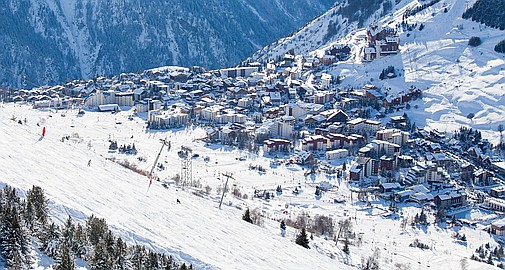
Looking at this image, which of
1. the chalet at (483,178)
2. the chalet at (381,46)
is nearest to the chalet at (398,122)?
the chalet at (483,178)

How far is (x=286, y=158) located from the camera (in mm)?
42625

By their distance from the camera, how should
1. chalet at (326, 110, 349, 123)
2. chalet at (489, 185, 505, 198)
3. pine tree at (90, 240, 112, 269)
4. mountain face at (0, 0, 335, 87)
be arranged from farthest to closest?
mountain face at (0, 0, 335, 87) < chalet at (326, 110, 349, 123) < chalet at (489, 185, 505, 198) < pine tree at (90, 240, 112, 269)

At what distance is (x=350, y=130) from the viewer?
48062mm

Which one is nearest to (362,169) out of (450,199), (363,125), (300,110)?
(450,199)

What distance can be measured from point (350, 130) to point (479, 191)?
41.5ft

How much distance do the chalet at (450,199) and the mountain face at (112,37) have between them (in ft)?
242

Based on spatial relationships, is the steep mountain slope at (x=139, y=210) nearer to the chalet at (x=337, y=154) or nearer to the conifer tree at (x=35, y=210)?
the conifer tree at (x=35, y=210)

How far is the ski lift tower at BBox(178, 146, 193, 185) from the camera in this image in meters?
34.9

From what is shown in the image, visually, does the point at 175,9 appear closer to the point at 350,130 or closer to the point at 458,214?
the point at 350,130

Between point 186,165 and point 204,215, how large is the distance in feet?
71.5

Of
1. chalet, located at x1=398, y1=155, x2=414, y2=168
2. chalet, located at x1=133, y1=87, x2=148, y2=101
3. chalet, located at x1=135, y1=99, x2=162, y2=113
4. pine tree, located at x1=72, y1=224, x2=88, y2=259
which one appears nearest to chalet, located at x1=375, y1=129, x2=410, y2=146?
chalet, located at x1=398, y1=155, x2=414, y2=168

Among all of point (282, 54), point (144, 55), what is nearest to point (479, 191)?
point (282, 54)

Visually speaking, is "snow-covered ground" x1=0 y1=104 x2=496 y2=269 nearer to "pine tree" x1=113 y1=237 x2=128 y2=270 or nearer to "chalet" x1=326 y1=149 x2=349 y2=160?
"pine tree" x1=113 y1=237 x2=128 y2=270

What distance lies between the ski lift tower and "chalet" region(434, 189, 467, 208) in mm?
13303
